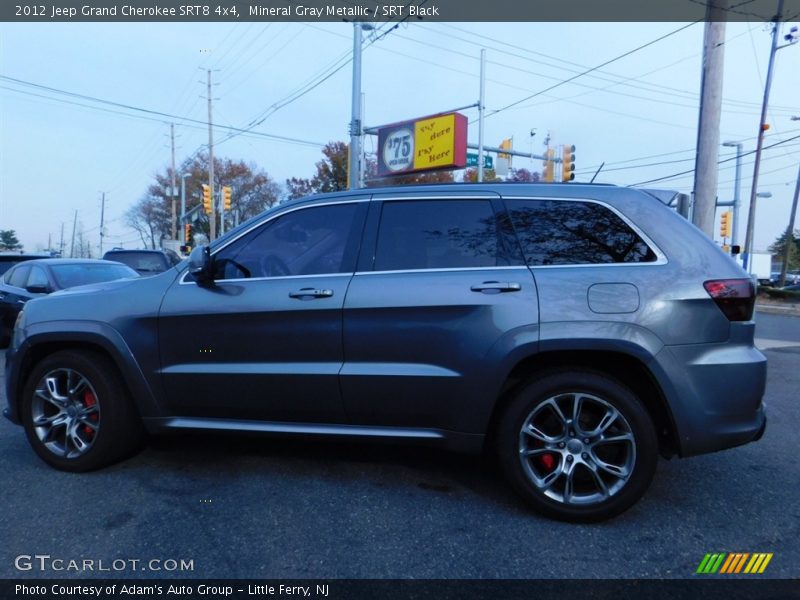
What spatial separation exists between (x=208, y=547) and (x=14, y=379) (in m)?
2.08

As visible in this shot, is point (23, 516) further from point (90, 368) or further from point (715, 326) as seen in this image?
point (715, 326)

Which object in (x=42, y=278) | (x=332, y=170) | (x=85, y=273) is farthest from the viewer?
(x=332, y=170)

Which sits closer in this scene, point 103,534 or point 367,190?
point 103,534

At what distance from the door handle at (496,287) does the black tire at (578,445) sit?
1.68 ft

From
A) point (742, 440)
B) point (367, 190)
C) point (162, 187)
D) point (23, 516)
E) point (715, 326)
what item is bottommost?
point (23, 516)

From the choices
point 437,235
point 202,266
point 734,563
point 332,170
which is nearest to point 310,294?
point 202,266

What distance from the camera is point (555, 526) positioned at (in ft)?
10.5

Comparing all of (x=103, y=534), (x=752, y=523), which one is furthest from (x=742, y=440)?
(x=103, y=534)

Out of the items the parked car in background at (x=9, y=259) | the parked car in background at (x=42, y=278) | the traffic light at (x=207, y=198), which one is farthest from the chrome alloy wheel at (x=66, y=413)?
the traffic light at (x=207, y=198)

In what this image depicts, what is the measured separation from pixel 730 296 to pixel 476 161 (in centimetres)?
2624

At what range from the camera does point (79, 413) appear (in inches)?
154

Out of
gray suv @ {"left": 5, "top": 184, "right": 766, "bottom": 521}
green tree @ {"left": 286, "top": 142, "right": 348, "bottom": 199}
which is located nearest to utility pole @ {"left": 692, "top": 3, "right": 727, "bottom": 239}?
gray suv @ {"left": 5, "top": 184, "right": 766, "bottom": 521}
